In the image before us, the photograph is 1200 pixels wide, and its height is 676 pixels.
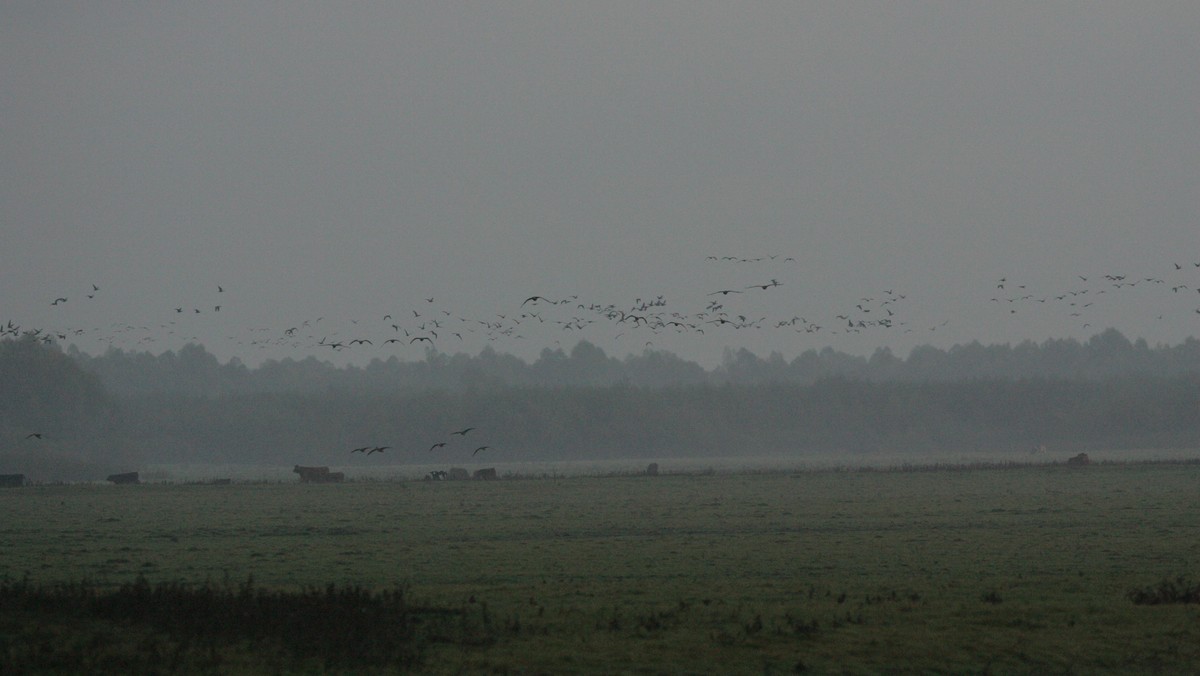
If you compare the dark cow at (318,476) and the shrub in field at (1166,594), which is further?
the dark cow at (318,476)

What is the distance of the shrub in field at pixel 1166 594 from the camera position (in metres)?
22.8

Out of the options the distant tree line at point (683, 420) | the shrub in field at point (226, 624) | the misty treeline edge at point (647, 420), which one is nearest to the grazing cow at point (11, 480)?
the shrub in field at point (226, 624)

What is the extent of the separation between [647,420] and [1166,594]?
156 meters

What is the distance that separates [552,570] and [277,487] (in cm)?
5030

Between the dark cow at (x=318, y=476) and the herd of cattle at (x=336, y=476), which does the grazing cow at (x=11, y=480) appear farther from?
the dark cow at (x=318, y=476)

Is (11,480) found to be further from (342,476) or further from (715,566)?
(715,566)

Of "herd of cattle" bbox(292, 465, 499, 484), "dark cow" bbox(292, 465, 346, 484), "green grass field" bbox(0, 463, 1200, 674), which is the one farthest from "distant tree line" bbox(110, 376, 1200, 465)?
"green grass field" bbox(0, 463, 1200, 674)

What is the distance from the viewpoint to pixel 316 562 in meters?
31.4

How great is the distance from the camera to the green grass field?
772 inches

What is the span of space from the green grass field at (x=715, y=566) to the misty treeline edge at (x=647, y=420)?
101657 millimetres

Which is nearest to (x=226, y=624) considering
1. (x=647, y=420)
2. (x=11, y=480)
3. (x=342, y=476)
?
(x=342, y=476)

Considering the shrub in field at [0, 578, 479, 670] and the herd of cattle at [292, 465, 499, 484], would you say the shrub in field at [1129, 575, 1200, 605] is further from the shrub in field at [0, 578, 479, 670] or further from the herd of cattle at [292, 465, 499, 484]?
the herd of cattle at [292, 465, 499, 484]

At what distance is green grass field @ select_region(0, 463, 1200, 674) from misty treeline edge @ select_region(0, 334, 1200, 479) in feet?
334

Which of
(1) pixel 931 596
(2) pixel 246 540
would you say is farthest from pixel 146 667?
(2) pixel 246 540
